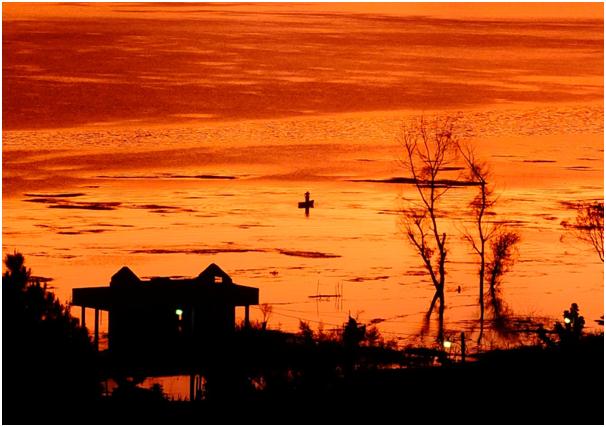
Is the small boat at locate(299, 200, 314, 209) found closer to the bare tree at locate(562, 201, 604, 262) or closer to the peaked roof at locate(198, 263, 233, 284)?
the bare tree at locate(562, 201, 604, 262)

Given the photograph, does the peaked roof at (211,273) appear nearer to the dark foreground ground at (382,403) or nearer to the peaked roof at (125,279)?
the peaked roof at (125,279)

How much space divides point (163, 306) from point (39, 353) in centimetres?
626

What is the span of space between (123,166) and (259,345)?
79.9 feet

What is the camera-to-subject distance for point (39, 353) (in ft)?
64.2

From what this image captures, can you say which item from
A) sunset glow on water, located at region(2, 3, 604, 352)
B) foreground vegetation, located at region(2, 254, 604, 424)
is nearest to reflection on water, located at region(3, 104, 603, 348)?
sunset glow on water, located at region(2, 3, 604, 352)

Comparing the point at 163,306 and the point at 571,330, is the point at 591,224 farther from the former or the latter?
the point at 163,306

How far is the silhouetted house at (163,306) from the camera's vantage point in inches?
1000

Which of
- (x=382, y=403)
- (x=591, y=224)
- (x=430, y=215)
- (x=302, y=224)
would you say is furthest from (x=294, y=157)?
(x=382, y=403)

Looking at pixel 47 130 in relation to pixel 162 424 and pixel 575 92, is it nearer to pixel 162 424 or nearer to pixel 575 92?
pixel 575 92

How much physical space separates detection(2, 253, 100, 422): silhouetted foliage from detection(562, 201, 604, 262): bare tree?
19.0 m

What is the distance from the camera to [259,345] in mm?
26219

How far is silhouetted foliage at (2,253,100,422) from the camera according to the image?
61.0ft

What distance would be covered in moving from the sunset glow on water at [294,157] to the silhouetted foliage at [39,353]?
1103 cm

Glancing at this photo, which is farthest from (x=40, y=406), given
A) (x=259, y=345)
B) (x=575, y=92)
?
(x=575, y=92)
